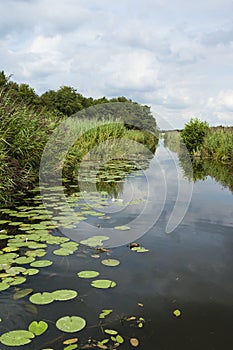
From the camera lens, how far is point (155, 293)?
7.80 ft

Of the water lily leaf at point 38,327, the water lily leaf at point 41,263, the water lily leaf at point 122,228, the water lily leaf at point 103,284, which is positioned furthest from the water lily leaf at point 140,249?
the water lily leaf at point 38,327

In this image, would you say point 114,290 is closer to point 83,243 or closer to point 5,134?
point 83,243

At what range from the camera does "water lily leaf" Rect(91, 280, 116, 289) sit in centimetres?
240

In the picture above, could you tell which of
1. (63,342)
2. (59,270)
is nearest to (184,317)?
(63,342)

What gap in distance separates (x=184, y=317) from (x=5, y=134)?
394 centimetres

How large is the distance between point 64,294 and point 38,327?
40 centimetres

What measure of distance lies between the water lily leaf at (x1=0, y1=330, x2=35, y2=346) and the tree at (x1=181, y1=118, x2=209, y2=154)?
575 inches

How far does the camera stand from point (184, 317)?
2.09 m

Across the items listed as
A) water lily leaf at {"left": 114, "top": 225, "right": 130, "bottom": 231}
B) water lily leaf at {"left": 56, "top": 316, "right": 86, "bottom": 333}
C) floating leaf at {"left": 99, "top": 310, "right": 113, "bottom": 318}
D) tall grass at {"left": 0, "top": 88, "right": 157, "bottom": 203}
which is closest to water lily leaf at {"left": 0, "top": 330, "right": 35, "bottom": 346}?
water lily leaf at {"left": 56, "top": 316, "right": 86, "bottom": 333}

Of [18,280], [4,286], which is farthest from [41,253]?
[4,286]

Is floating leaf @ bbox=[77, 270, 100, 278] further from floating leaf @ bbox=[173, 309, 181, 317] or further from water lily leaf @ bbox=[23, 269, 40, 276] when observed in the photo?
floating leaf @ bbox=[173, 309, 181, 317]

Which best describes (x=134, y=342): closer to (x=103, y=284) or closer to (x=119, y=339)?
(x=119, y=339)

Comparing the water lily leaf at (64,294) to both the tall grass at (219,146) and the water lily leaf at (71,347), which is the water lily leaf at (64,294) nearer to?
the water lily leaf at (71,347)

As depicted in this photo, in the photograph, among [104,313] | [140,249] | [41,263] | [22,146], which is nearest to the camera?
[104,313]
